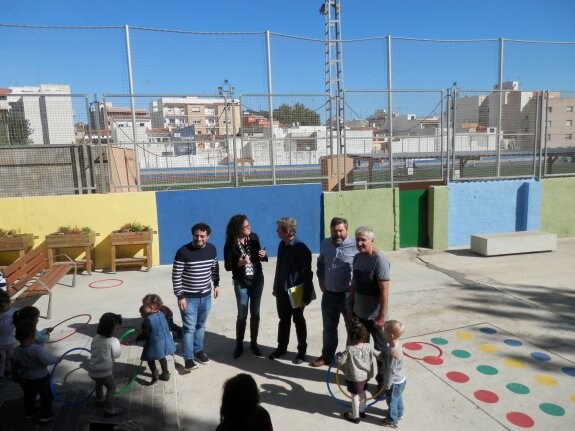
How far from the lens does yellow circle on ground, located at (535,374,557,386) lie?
430 centimetres

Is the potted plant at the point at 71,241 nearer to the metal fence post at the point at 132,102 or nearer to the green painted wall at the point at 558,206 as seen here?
the metal fence post at the point at 132,102

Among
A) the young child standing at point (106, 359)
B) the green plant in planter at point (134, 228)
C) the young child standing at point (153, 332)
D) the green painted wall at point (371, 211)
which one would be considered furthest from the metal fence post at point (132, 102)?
the young child standing at point (106, 359)

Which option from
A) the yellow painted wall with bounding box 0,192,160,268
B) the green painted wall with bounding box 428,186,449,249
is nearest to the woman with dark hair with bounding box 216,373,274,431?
the yellow painted wall with bounding box 0,192,160,268

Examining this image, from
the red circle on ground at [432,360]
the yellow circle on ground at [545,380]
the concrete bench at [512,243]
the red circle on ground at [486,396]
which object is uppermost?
the concrete bench at [512,243]

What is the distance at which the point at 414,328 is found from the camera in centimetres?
571

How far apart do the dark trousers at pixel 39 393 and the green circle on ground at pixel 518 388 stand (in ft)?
13.7

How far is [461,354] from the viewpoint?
494 centimetres

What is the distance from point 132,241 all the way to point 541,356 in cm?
705

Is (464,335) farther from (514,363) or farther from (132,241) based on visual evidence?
(132,241)

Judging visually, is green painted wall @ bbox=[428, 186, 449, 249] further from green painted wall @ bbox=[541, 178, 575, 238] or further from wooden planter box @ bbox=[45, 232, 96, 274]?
wooden planter box @ bbox=[45, 232, 96, 274]

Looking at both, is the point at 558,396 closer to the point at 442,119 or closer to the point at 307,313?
the point at 307,313

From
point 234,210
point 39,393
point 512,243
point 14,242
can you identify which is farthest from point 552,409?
point 14,242

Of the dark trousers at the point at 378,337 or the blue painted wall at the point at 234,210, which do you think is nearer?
the dark trousers at the point at 378,337

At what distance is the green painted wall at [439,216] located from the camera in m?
10.5
